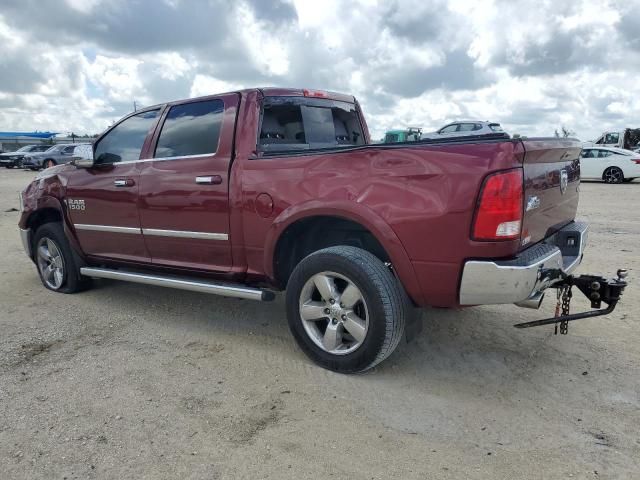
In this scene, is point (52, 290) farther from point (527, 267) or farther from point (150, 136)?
point (527, 267)

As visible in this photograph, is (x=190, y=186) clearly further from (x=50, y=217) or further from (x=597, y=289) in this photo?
(x=597, y=289)

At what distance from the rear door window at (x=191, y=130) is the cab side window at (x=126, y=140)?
0.80 feet

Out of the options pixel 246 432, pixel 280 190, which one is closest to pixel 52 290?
pixel 280 190

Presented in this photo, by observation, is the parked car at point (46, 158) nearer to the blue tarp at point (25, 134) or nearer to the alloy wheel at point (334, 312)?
the alloy wheel at point (334, 312)

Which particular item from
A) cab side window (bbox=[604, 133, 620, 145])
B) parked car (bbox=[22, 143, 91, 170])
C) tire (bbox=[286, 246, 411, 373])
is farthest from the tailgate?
cab side window (bbox=[604, 133, 620, 145])

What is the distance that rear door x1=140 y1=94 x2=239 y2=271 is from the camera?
3.94 meters

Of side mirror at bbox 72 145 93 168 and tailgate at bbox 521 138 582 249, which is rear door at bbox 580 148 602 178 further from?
side mirror at bbox 72 145 93 168

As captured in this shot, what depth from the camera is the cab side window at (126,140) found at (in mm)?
4609

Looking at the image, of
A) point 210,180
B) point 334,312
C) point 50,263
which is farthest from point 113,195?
point 334,312

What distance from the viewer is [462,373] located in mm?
3498

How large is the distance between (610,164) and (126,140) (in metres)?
17.7

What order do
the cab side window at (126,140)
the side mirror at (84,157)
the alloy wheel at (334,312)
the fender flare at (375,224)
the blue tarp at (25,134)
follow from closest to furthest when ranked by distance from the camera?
the fender flare at (375,224) < the alloy wheel at (334,312) < the cab side window at (126,140) < the side mirror at (84,157) < the blue tarp at (25,134)

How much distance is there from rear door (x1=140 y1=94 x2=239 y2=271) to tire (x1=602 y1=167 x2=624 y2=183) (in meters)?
17.5

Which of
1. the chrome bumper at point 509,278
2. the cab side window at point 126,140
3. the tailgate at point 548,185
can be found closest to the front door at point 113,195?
the cab side window at point 126,140
